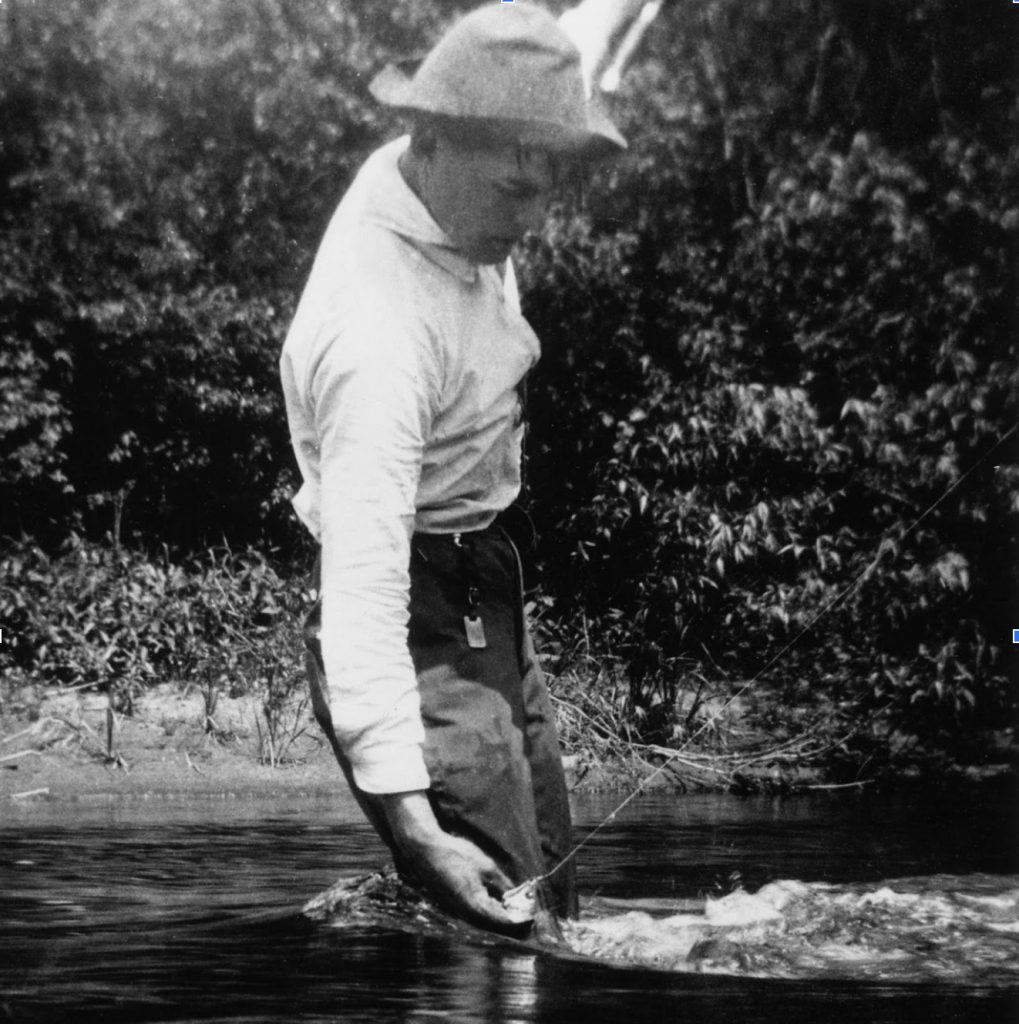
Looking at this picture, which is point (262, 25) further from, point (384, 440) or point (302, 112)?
point (384, 440)

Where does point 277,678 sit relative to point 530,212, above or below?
below

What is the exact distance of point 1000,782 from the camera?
9.28m

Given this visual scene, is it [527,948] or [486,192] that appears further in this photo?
[527,948]

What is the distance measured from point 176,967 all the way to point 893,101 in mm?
7849

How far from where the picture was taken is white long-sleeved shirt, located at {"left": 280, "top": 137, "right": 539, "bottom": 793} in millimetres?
2965

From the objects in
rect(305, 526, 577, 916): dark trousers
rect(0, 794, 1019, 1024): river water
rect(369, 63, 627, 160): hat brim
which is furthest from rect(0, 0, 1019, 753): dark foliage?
rect(369, 63, 627, 160): hat brim

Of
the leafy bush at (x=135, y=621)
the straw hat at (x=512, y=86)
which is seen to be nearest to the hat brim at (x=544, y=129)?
the straw hat at (x=512, y=86)

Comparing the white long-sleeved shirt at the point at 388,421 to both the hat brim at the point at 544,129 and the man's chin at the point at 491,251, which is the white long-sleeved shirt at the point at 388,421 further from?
the hat brim at the point at 544,129

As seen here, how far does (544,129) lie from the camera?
3.16 metres

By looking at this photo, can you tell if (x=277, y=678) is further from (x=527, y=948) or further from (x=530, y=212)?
(x=530, y=212)

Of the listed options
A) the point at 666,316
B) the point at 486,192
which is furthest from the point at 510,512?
the point at 666,316

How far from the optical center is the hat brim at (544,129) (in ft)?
10.3

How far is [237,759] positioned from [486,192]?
724 centimetres

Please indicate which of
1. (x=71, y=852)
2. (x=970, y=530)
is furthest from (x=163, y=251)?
(x=71, y=852)
